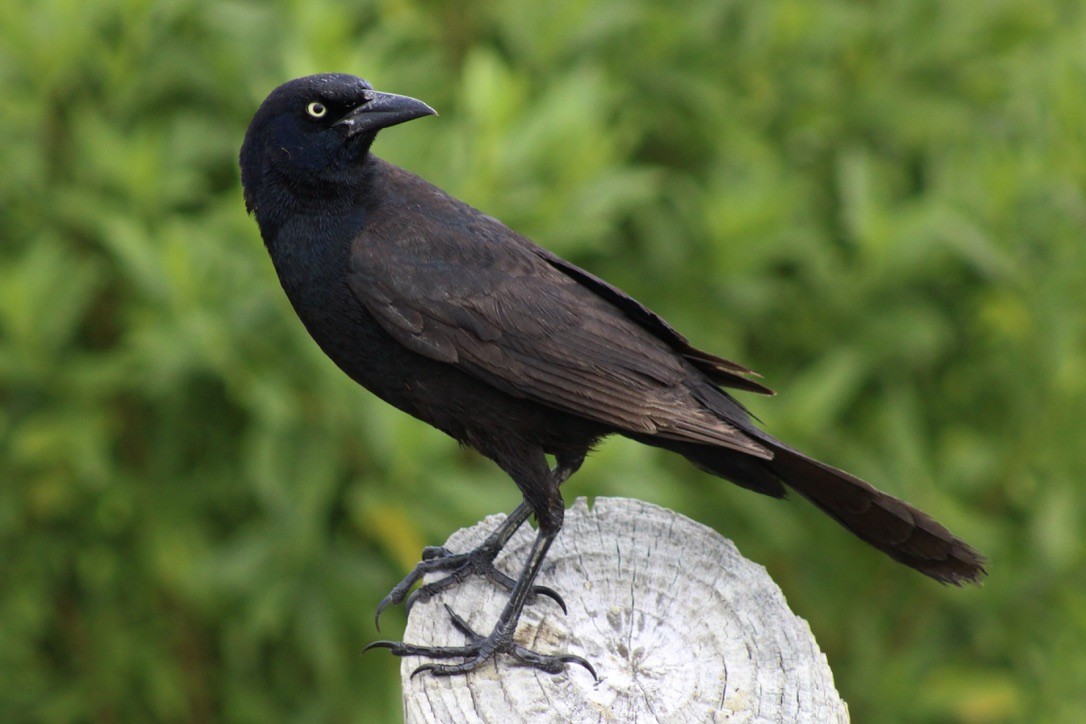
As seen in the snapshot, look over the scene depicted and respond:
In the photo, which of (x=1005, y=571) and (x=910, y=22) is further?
(x=910, y=22)

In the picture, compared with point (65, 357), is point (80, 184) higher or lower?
higher

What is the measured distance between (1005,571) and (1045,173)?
1501 millimetres

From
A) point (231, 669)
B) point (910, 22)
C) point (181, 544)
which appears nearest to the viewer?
point (181, 544)

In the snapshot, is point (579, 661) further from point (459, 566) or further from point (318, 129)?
point (318, 129)

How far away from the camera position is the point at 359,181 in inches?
143

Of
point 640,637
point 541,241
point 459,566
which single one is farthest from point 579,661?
point 541,241

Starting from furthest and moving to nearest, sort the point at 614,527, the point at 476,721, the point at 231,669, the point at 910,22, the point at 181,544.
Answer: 1. the point at 910,22
2. the point at 231,669
3. the point at 181,544
4. the point at 614,527
5. the point at 476,721

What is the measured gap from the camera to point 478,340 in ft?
11.4

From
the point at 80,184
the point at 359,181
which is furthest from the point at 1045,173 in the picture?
the point at 80,184

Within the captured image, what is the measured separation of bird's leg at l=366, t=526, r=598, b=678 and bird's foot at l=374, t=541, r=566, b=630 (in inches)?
2.2

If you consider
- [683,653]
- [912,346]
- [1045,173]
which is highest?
[1045,173]

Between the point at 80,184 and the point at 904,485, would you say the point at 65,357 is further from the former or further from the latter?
the point at 904,485

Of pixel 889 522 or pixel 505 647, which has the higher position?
pixel 889 522

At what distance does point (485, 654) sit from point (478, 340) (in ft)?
2.66
